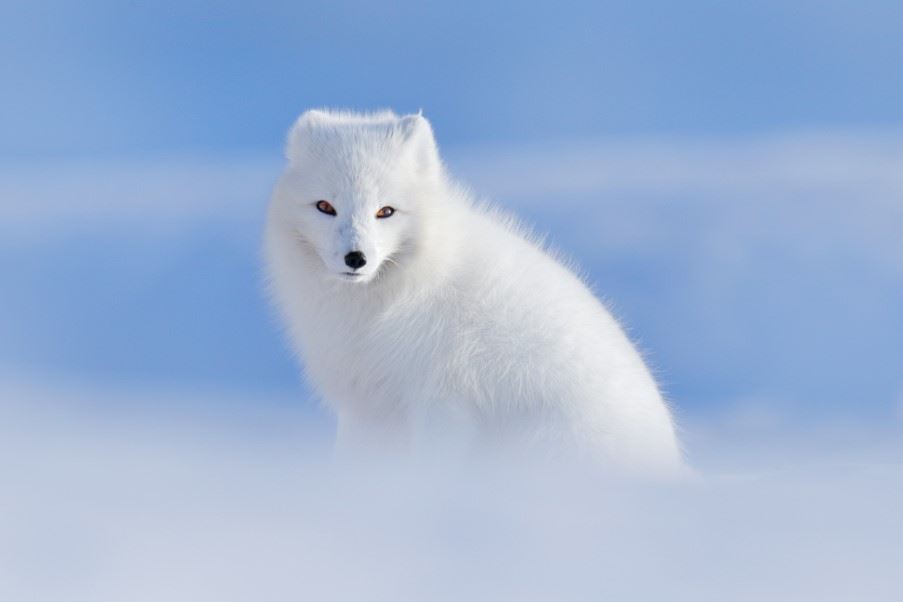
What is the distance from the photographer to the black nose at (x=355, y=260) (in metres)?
5.04

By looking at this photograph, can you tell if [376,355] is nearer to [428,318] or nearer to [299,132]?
[428,318]

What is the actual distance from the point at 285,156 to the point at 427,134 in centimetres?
63

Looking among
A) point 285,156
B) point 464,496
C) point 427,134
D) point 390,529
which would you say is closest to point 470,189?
point 427,134

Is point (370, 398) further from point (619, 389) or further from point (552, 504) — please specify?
point (552, 504)

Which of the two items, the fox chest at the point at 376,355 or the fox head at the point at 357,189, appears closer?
the fox head at the point at 357,189

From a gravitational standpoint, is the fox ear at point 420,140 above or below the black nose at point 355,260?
above

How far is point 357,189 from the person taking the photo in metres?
5.23

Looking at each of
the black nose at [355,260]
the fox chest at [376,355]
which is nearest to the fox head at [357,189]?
the black nose at [355,260]

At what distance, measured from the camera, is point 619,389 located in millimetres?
5363

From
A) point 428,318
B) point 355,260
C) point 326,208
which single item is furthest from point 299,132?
point 428,318

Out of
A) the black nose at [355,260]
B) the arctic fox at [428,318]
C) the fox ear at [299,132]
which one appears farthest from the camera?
the fox ear at [299,132]

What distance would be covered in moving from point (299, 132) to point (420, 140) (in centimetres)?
52

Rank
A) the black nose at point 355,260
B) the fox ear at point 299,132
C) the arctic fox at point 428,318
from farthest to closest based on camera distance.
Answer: the fox ear at point 299,132 < the arctic fox at point 428,318 < the black nose at point 355,260

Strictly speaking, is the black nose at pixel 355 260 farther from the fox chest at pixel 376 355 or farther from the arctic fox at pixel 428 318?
the fox chest at pixel 376 355
